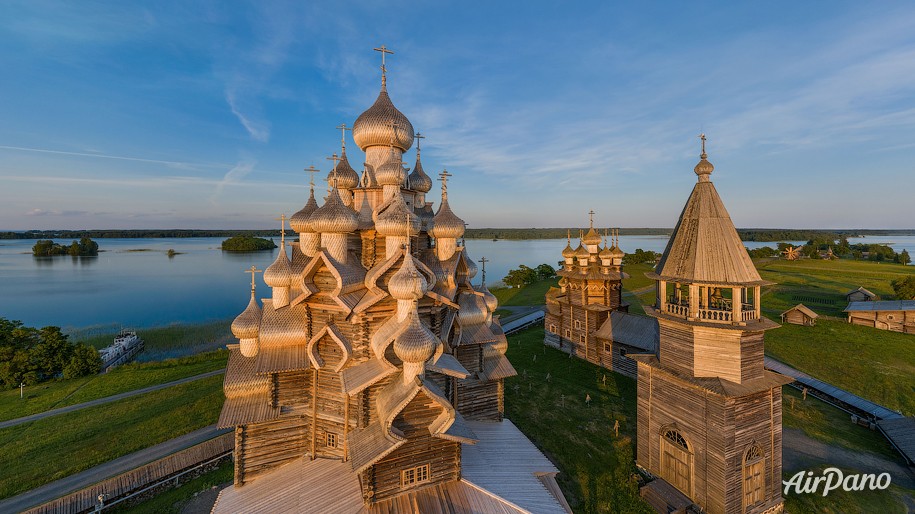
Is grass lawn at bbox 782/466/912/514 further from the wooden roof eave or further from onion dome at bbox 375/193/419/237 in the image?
onion dome at bbox 375/193/419/237

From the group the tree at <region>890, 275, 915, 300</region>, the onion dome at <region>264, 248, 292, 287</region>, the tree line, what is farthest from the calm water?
the tree at <region>890, 275, 915, 300</region>

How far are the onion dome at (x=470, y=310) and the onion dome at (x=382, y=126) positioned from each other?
5.69 m

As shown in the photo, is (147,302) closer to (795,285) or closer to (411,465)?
(411,465)

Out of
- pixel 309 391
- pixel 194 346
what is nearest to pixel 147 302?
pixel 194 346

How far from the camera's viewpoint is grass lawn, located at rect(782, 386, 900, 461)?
14.2 meters

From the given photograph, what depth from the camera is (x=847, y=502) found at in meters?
11.1

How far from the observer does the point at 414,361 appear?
7773 millimetres

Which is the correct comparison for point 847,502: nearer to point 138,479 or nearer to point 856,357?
point 856,357

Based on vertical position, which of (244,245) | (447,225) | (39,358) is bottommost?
(39,358)

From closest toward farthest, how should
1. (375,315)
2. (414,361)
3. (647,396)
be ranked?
(414,361) < (375,315) < (647,396)

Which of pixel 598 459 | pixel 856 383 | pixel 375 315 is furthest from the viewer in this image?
pixel 856 383

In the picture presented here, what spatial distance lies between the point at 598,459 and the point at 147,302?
56640mm

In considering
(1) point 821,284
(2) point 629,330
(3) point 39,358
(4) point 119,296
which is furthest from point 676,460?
(4) point 119,296

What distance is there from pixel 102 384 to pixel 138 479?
14.7 m
